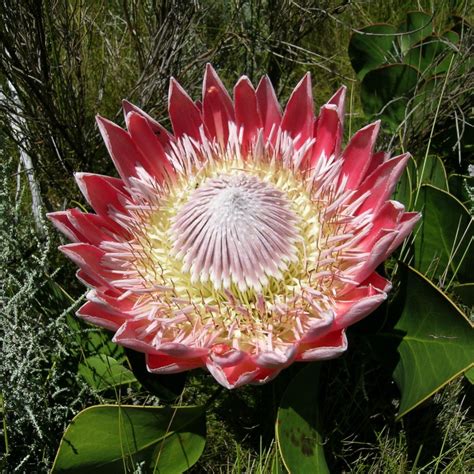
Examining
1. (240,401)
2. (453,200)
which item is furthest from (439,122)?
(240,401)

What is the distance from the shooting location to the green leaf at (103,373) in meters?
1.77

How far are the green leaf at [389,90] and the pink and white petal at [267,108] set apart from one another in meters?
0.59

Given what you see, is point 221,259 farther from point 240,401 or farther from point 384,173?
point 240,401

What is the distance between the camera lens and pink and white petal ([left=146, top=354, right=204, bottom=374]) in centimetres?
132

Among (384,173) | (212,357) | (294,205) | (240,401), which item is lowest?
(240,401)

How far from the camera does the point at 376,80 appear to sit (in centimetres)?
229

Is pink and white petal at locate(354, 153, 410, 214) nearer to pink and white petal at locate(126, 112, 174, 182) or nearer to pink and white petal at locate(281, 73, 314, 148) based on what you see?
pink and white petal at locate(281, 73, 314, 148)

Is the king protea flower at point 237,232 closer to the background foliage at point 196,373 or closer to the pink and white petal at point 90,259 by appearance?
the pink and white petal at point 90,259

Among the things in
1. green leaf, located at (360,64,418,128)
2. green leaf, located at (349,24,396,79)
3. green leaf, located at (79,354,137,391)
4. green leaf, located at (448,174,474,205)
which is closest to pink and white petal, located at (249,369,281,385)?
green leaf, located at (79,354,137,391)

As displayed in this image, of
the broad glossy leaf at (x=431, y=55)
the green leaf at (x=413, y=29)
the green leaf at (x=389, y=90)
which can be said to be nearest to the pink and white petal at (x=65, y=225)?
the green leaf at (x=389, y=90)

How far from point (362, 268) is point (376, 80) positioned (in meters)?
1.13

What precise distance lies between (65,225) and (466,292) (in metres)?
1.12

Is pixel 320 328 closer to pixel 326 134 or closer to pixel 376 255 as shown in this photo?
pixel 376 255

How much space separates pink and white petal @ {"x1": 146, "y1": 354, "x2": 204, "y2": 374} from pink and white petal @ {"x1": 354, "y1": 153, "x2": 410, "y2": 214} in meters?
0.56
